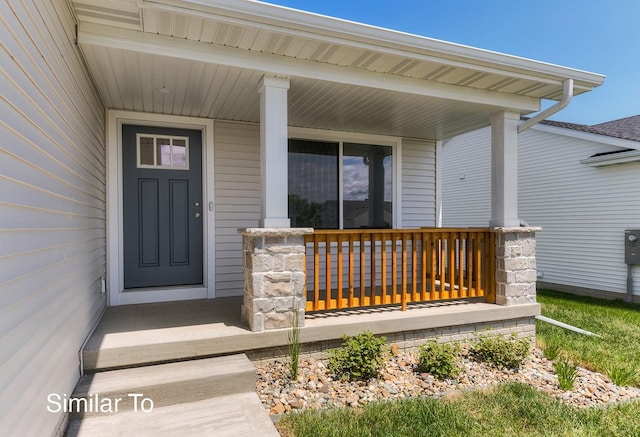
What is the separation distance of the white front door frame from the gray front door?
0.27ft

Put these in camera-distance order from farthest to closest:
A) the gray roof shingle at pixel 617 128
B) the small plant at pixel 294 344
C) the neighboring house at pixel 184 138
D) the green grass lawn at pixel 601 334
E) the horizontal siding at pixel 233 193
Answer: the gray roof shingle at pixel 617 128, the horizontal siding at pixel 233 193, the green grass lawn at pixel 601 334, the small plant at pixel 294 344, the neighboring house at pixel 184 138

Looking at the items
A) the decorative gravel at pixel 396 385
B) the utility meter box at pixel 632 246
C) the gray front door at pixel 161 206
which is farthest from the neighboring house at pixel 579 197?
the gray front door at pixel 161 206

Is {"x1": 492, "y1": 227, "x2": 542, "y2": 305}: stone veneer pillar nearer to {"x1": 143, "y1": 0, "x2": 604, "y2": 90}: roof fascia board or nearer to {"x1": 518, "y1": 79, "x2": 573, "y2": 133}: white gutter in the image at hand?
{"x1": 518, "y1": 79, "x2": 573, "y2": 133}: white gutter

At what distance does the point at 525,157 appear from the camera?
8.55 metres

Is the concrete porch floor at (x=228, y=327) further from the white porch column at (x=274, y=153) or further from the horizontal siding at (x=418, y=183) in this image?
the horizontal siding at (x=418, y=183)

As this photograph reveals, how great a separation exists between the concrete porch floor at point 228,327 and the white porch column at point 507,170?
961 mm

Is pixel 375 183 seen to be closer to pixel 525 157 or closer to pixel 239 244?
pixel 239 244

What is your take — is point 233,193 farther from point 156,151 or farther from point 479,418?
point 479,418

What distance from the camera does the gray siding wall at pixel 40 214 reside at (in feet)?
4.56

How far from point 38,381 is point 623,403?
3.71 m

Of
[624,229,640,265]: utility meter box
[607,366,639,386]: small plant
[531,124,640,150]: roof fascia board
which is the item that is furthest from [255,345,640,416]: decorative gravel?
[531,124,640,150]: roof fascia board

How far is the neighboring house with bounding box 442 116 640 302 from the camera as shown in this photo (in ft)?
22.4

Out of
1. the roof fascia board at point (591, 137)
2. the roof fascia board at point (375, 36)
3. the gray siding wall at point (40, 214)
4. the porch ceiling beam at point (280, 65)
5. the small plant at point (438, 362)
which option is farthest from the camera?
the roof fascia board at point (591, 137)

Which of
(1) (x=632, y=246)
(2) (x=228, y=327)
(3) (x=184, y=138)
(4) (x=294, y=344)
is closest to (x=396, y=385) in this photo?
(4) (x=294, y=344)
